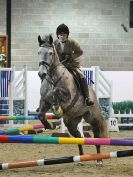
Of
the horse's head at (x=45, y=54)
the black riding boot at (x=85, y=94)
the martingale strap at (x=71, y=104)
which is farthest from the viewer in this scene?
the black riding boot at (x=85, y=94)

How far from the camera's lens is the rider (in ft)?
23.2

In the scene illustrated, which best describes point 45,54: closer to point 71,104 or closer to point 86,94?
point 71,104

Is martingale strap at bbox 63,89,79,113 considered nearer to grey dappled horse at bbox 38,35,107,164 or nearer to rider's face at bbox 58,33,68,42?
grey dappled horse at bbox 38,35,107,164

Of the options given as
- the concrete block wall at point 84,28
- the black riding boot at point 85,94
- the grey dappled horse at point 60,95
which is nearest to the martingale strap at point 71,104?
the grey dappled horse at point 60,95

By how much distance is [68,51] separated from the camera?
717 centimetres

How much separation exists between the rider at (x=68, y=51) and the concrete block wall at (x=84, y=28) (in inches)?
479

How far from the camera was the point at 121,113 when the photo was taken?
44.2ft

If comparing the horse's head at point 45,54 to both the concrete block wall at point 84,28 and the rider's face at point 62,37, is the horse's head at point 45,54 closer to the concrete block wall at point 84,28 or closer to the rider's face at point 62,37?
the rider's face at point 62,37

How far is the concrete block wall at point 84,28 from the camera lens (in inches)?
763

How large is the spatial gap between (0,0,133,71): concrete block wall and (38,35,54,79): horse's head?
12896 millimetres

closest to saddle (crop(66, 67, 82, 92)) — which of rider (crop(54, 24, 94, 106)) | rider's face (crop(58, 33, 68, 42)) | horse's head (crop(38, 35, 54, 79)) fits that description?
rider (crop(54, 24, 94, 106))

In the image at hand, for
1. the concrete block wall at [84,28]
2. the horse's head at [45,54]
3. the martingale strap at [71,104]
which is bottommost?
the martingale strap at [71,104]

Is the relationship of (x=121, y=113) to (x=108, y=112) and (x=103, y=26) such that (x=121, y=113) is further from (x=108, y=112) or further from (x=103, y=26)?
(x=103, y=26)

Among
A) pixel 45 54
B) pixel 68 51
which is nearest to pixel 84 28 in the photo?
pixel 68 51
